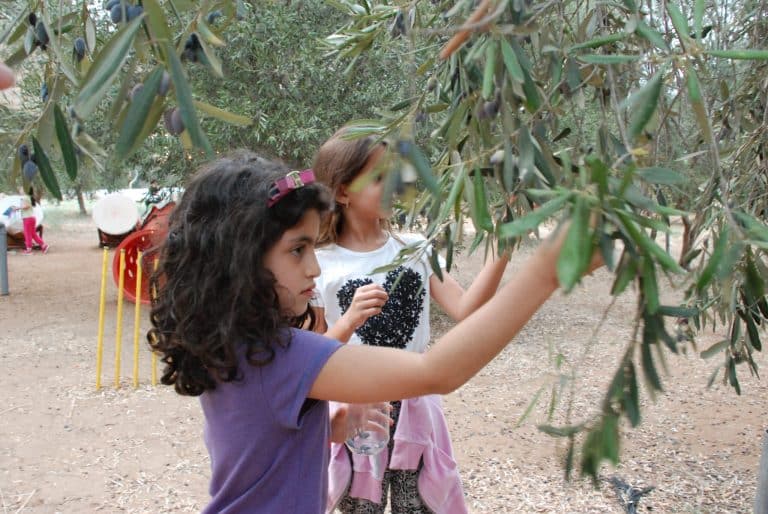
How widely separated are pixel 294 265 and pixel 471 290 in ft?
1.76

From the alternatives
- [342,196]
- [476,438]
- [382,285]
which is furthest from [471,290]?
[476,438]

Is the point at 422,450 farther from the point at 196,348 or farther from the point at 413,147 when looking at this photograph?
the point at 413,147

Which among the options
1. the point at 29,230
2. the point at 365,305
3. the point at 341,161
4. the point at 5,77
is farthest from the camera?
the point at 29,230

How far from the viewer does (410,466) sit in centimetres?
181

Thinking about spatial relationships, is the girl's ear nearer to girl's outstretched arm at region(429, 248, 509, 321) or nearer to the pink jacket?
girl's outstretched arm at region(429, 248, 509, 321)

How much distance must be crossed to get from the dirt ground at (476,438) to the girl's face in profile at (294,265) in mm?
1204

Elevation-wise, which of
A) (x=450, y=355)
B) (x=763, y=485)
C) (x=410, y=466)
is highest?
(x=450, y=355)

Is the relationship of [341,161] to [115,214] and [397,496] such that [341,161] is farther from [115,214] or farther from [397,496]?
[115,214]

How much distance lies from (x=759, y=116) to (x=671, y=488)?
5.89 ft

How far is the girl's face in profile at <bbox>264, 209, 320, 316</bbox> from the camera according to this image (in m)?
1.25

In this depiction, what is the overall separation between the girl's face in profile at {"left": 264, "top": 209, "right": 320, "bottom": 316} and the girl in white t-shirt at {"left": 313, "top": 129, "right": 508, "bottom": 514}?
0.49 m

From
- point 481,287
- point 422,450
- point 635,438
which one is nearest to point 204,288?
point 481,287

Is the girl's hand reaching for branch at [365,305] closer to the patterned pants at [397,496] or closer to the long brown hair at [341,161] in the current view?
the long brown hair at [341,161]

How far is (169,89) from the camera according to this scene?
75 cm
